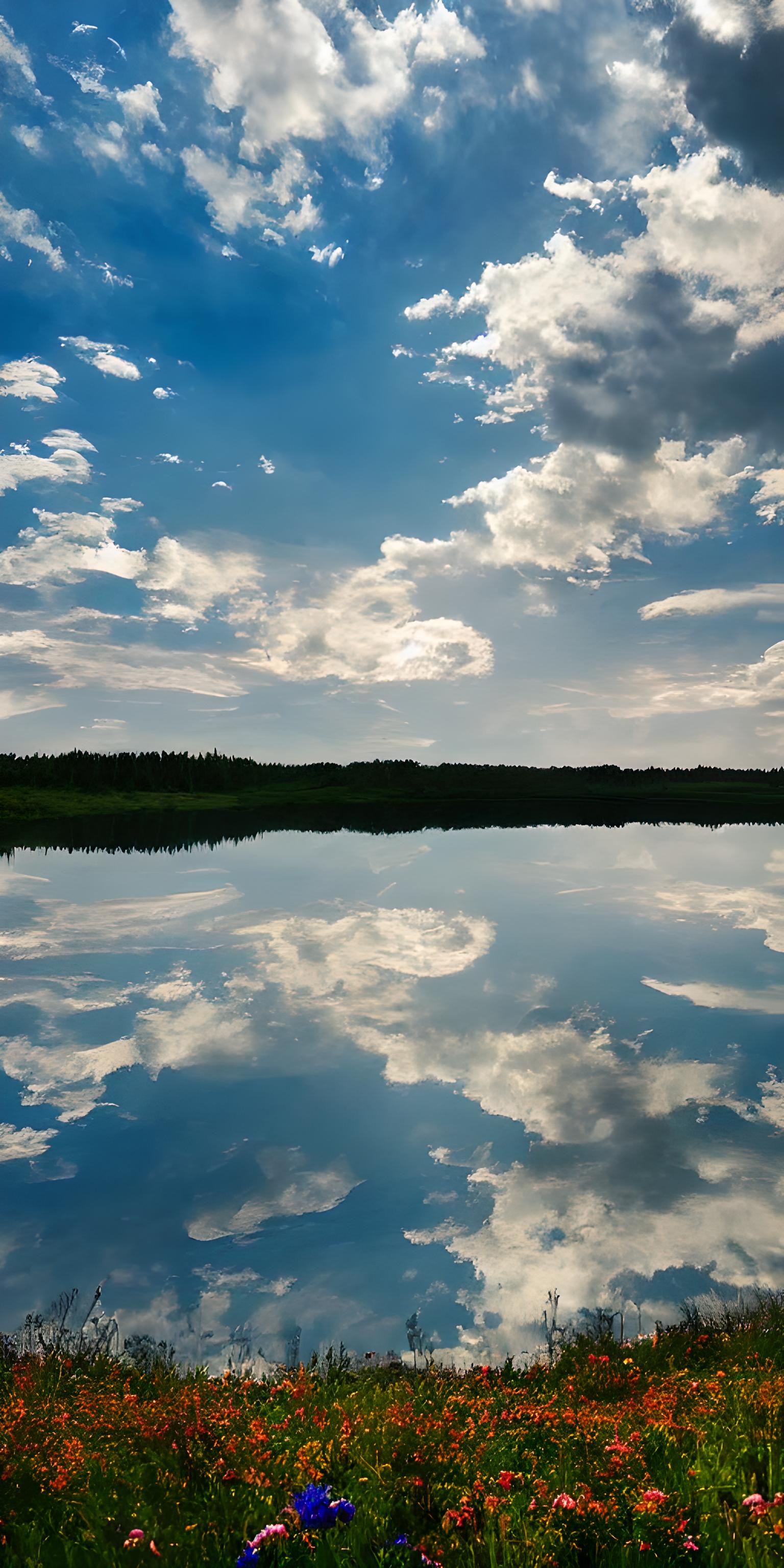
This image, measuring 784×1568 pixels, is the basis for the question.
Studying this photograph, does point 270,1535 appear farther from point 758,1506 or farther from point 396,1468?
point 758,1506

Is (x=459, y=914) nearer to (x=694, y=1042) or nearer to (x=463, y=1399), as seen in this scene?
(x=694, y=1042)

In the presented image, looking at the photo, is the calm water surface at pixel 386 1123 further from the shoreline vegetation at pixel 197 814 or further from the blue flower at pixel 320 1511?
the shoreline vegetation at pixel 197 814

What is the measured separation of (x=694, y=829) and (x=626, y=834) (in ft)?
56.2

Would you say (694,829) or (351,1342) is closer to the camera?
(351,1342)

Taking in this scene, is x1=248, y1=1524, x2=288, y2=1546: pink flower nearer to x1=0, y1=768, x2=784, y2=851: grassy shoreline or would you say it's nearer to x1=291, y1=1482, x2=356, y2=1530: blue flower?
x1=291, y1=1482, x2=356, y2=1530: blue flower

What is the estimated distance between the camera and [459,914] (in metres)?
40.0

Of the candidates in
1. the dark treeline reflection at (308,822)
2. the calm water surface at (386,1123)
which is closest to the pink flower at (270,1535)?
the calm water surface at (386,1123)

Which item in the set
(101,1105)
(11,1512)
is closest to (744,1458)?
(11,1512)

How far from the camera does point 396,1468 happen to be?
584 cm

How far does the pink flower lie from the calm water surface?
5631 millimetres

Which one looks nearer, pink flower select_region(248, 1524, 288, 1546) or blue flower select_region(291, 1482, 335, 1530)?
pink flower select_region(248, 1524, 288, 1546)

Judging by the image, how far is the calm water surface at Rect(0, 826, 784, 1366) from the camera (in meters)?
11.0

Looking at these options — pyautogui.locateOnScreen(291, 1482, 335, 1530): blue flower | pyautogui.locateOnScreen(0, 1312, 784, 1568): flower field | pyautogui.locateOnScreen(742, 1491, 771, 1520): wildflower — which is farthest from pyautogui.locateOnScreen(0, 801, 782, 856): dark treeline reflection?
pyautogui.locateOnScreen(742, 1491, 771, 1520): wildflower

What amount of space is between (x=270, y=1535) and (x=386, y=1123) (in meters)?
12.3
